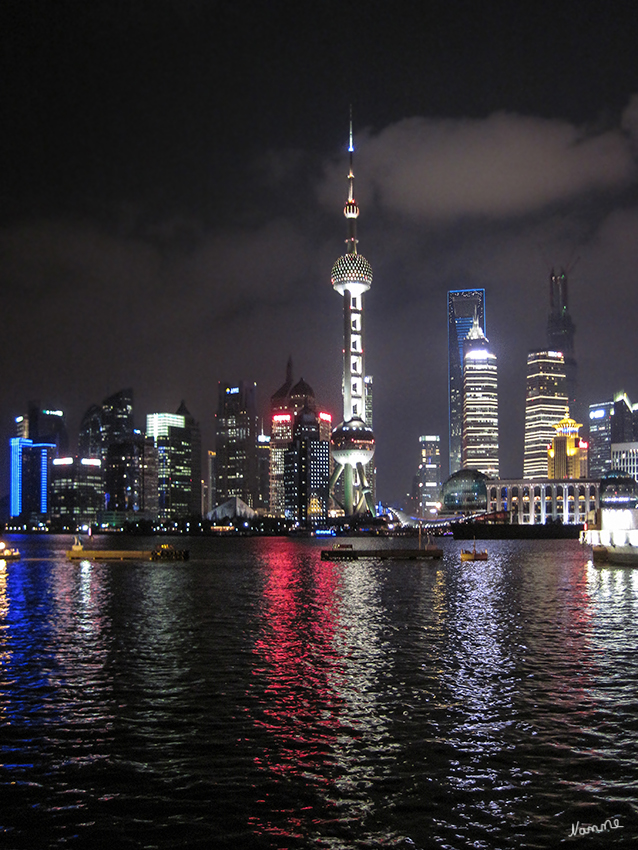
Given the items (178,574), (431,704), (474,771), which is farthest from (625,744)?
(178,574)

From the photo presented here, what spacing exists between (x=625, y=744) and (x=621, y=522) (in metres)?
105

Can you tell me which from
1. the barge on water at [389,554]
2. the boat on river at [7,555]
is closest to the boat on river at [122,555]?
the boat on river at [7,555]

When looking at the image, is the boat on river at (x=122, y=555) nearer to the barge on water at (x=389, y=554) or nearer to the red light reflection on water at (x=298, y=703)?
the barge on water at (x=389, y=554)

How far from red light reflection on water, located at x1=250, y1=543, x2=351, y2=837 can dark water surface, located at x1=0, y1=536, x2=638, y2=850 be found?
0.36 ft

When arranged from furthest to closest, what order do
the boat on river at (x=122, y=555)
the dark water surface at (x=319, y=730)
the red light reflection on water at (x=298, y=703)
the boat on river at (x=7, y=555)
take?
the boat on river at (x=122, y=555), the boat on river at (x=7, y=555), the red light reflection on water at (x=298, y=703), the dark water surface at (x=319, y=730)

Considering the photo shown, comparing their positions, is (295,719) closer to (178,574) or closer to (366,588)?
(366,588)

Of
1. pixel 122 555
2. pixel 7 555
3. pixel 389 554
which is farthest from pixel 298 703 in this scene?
pixel 7 555

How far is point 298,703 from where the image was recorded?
31.0 m

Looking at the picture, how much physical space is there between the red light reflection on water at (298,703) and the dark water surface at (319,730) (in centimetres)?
11

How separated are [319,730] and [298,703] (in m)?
3.86

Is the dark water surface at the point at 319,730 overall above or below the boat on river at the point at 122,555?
above

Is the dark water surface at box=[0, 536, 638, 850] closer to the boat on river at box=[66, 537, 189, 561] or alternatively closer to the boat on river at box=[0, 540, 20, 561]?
the boat on river at box=[66, 537, 189, 561]

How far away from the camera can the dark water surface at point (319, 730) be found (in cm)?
1895

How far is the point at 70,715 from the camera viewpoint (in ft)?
95.9
